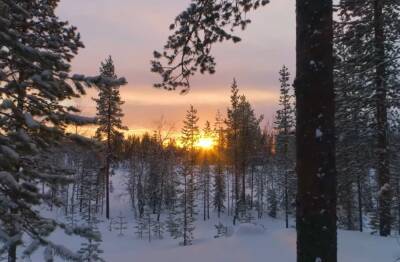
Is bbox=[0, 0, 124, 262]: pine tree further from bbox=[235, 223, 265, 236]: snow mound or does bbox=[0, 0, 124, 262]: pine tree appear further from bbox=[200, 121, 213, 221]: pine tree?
bbox=[200, 121, 213, 221]: pine tree

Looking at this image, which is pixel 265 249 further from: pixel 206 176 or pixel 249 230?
pixel 206 176

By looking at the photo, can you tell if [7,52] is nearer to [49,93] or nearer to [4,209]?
[49,93]

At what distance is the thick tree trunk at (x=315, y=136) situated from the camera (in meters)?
3.95

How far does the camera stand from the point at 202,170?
7425 cm

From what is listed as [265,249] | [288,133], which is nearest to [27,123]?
[288,133]

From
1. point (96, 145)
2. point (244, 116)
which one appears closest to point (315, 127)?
point (96, 145)

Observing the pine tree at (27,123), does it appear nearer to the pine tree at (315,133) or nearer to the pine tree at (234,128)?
the pine tree at (315,133)

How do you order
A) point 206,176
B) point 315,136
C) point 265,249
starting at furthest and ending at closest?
point 206,176, point 265,249, point 315,136

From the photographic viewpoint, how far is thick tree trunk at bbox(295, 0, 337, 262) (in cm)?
395

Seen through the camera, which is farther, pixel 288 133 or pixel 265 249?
pixel 265 249

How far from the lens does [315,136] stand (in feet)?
13.1

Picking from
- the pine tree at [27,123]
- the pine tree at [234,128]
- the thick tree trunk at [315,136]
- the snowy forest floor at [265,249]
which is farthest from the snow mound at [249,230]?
the pine tree at [234,128]

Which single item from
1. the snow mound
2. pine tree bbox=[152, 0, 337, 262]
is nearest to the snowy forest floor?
the snow mound

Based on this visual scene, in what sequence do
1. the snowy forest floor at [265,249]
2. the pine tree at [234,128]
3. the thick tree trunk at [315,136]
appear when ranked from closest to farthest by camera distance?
1. the thick tree trunk at [315,136]
2. the snowy forest floor at [265,249]
3. the pine tree at [234,128]
